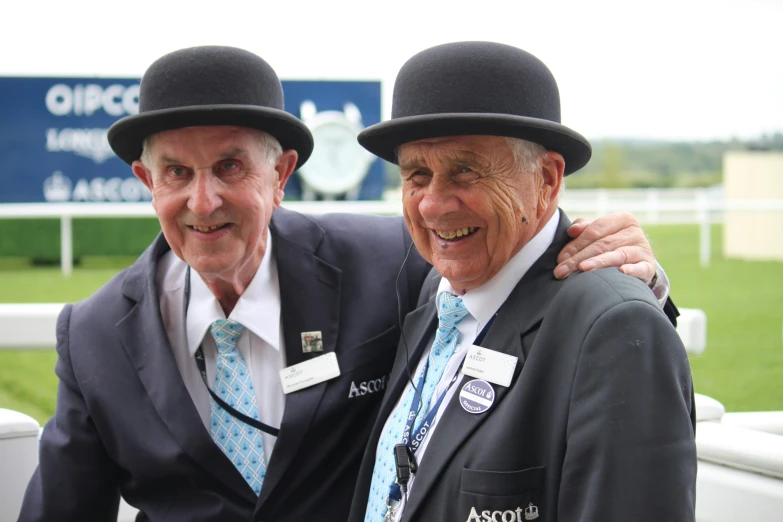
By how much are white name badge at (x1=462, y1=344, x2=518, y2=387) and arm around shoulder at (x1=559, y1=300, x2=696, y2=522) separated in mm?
230

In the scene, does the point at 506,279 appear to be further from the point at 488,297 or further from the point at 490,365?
the point at 490,365

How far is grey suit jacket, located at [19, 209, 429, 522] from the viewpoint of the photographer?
2330 millimetres

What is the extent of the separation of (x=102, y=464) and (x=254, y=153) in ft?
3.43

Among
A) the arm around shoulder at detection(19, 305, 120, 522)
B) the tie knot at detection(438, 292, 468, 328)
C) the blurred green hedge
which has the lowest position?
the blurred green hedge

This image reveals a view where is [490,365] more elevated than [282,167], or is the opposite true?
[282,167]

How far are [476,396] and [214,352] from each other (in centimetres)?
101

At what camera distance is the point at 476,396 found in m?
1.82

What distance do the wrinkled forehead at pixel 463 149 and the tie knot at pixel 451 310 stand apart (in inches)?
14.2

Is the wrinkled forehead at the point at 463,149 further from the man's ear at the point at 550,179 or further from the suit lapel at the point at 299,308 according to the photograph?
the suit lapel at the point at 299,308

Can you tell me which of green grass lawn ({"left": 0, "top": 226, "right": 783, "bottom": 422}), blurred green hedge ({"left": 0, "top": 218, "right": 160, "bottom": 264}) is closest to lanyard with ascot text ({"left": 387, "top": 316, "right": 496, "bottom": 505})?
green grass lawn ({"left": 0, "top": 226, "right": 783, "bottom": 422})

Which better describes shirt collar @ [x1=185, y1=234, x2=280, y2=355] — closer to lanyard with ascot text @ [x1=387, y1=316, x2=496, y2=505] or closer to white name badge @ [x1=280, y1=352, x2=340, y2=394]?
white name badge @ [x1=280, y1=352, x2=340, y2=394]

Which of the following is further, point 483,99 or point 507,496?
point 483,99

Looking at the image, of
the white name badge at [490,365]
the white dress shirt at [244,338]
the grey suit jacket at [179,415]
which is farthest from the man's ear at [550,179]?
the white dress shirt at [244,338]

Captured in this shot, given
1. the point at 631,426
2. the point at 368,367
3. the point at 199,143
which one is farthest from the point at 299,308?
the point at 631,426
